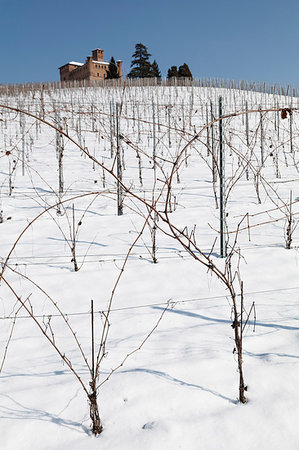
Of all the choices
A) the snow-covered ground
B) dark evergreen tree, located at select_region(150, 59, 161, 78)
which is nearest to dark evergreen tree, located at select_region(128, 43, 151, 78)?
dark evergreen tree, located at select_region(150, 59, 161, 78)

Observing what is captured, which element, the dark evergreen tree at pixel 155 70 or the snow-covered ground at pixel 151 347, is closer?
the snow-covered ground at pixel 151 347

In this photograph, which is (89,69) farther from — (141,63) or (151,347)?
(151,347)

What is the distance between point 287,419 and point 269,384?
18cm

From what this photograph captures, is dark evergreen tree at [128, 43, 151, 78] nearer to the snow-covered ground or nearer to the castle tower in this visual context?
the castle tower

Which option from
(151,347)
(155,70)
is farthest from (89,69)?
(151,347)

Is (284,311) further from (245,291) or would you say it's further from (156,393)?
(156,393)

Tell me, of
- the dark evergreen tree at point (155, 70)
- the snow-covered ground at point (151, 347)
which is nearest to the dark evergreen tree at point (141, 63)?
the dark evergreen tree at point (155, 70)

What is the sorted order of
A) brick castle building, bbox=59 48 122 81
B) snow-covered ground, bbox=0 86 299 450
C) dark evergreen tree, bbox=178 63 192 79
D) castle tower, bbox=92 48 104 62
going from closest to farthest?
snow-covered ground, bbox=0 86 299 450 → dark evergreen tree, bbox=178 63 192 79 → brick castle building, bbox=59 48 122 81 → castle tower, bbox=92 48 104 62

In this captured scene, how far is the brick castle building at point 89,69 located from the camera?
45.7 meters

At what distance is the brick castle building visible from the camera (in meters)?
45.7

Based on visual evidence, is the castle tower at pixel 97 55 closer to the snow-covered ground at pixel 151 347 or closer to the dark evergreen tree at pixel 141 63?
the dark evergreen tree at pixel 141 63

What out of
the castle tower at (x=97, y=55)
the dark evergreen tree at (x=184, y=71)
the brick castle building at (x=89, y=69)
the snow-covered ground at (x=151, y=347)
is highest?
the castle tower at (x=97, y=55)

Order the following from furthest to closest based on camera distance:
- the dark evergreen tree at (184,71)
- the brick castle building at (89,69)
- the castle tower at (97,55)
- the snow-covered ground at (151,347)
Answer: the castle tower at (97,55) → the brick castle building at (89,69) → the dark evergreen tree at (184,71) → the snow-covered ground at (151,347)

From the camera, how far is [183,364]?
56.5 inches
